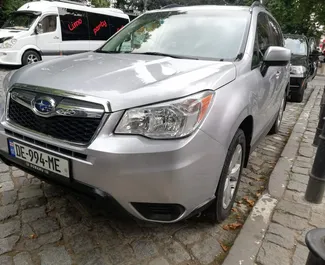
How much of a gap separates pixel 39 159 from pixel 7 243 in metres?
0.71

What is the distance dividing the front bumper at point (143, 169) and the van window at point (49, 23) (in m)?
9.67

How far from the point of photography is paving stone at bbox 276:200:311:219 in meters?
2.64

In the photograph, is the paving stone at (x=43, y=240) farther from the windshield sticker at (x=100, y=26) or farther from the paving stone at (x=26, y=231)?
the windshield sticker at (x=100, y=26)

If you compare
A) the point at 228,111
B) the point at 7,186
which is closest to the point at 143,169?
the point at 228,111

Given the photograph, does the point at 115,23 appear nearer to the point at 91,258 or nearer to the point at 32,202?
the point at 32,202

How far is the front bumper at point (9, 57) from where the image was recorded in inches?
376

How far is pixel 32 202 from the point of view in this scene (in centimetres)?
267

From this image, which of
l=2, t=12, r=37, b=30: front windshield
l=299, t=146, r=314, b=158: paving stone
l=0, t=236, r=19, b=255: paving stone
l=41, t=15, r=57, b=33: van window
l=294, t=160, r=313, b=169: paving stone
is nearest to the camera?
l=0, t=236, r=19, b=255: paving stone

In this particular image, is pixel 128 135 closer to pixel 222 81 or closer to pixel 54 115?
pixel 54 115

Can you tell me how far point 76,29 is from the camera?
11328mm

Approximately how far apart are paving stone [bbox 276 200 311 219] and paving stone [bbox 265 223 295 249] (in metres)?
0.28

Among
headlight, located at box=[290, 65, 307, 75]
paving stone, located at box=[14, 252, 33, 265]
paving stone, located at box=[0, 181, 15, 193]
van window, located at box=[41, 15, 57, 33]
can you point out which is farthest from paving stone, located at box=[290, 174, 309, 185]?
van window, located at box=[41, 15, 57, 33]

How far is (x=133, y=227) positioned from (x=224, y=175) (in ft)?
2.71

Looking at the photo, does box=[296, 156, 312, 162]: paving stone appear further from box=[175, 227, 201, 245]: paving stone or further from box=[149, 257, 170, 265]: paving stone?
box=[149, 257, 170, 265]: paving stone
